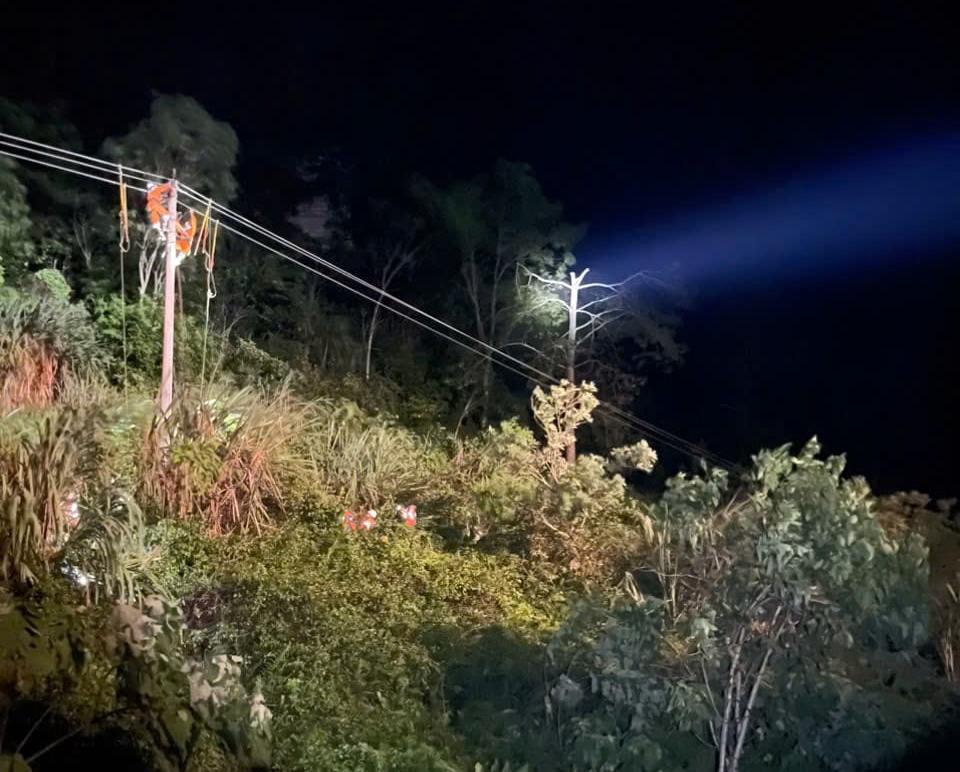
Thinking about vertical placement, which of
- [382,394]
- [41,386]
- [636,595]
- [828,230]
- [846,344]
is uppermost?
[828,230]

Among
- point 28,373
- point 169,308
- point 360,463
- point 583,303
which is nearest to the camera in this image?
point 169,308

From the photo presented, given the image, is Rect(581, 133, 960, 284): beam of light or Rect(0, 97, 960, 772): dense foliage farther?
Rect(581, 133, 960, 284): beam of light

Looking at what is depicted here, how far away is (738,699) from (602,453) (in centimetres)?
1009

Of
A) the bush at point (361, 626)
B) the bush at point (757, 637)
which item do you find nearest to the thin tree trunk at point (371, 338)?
the bush at point (361, 626)

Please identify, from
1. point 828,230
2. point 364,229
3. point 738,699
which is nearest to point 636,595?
point 738,699

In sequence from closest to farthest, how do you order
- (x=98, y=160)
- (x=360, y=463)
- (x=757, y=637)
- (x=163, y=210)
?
(x=757, y=637) < (x=163, y=210) < (x=360, y=463) < (x=98, y=160)

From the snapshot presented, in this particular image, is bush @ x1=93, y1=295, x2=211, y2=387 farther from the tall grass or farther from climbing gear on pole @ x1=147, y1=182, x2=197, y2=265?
climbing gear on pole @ x1=147, y1=182, x2=197, y2=265

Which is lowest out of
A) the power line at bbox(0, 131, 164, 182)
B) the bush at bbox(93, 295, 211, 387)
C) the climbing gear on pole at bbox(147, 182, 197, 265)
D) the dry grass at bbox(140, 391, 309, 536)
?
the dry grass at bbox(140, 391, 309, 536)

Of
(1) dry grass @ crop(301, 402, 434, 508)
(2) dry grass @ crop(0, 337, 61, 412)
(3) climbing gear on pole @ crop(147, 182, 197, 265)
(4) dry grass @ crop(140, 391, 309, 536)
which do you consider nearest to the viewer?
(4) dry grass @ crop(140, 391, 309, 536)

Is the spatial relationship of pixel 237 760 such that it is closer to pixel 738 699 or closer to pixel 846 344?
pixel 738 699

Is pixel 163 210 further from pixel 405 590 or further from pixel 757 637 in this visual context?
pixel 757 637

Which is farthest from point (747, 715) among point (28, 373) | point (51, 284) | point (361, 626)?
point (51, 284)

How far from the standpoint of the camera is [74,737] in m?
3.27

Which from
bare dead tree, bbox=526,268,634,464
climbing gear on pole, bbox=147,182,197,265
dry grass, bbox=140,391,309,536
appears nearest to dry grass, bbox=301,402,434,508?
dry grass, bbox=140,391,309,536
